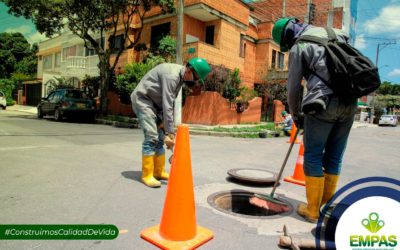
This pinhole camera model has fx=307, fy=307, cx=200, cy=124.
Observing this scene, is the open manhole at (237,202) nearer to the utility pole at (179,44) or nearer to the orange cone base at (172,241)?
the orange cone base at (172,241)

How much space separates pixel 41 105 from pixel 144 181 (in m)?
14.7

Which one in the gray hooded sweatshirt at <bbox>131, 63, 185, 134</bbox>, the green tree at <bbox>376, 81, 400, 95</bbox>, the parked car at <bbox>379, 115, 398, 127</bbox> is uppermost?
the green tree at <bbox>376, 81, 400, 95</bbox>

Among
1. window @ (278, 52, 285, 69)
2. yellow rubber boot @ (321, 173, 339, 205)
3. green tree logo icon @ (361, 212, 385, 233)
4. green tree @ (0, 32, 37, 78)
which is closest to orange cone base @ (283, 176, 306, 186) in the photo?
yellow rubber boot @ (321, 173, 339, 205)

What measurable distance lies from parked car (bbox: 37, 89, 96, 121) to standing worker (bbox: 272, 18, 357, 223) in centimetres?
1319

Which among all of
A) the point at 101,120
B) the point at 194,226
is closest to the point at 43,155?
the point at 194,226

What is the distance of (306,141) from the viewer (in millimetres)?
3068

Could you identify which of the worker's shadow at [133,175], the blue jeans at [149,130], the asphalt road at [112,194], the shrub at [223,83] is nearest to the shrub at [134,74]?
the shrub at [223,83]

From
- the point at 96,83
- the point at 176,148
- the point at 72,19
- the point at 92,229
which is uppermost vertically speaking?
the point at 72,19

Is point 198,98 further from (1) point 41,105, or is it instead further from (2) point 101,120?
(1) point 41,105

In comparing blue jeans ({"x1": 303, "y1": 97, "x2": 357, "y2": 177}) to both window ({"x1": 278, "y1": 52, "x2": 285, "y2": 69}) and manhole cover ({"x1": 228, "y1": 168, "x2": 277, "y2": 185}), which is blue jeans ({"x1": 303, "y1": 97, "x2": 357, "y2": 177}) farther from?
window ({"x1": 278, "y1": 52, "x2": 285, "y2": 69})

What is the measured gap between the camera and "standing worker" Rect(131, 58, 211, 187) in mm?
3881

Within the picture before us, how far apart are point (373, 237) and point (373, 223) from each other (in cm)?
10

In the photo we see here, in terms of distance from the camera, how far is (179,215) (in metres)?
2.60

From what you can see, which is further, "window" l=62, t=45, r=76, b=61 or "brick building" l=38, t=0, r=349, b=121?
"window" l=62, t=45, r=76, b=61
